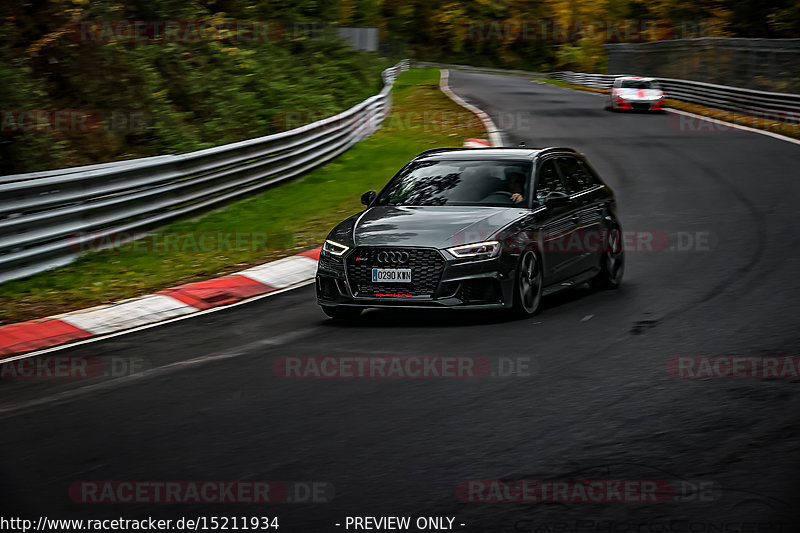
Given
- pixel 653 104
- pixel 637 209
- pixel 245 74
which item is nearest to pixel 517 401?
pixel 637 209

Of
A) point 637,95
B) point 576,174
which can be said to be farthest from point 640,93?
point 576,174

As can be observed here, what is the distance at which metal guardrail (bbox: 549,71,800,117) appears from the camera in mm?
31438

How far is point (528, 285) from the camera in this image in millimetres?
9844

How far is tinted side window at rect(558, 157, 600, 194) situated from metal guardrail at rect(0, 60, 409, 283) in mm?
5885

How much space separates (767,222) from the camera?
1577 cm

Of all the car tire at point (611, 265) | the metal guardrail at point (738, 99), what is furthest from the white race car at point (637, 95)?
the car tire at point (611, 265)

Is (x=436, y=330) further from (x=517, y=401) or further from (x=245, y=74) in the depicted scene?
(x=245, y=74)

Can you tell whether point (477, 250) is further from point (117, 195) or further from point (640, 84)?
point (640, 84)

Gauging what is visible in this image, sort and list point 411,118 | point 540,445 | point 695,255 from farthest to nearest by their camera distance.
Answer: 1. point 411,118
2. point 695,255
3. point 540,445

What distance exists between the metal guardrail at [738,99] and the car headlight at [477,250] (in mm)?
23867

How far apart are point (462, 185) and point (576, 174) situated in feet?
5.49

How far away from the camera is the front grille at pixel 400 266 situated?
30.9 feet

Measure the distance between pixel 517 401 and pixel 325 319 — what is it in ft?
12.1

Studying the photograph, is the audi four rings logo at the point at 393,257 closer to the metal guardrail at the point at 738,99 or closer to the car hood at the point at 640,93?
the metal guardrail at the point at 738,99
